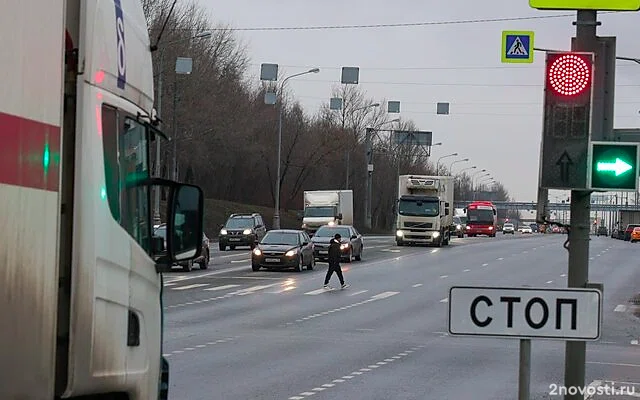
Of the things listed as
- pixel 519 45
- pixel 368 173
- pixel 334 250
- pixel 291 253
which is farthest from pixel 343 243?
pixel 368 173

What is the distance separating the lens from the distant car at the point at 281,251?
131ft

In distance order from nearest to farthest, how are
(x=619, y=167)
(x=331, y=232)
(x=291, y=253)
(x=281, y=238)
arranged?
(x=619, y=167) < (x=291, y=253) < (x=281, y=238) < (x=331, y=232)

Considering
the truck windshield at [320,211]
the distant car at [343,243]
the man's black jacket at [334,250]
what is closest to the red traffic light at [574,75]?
the man's black jacket at [334,250]

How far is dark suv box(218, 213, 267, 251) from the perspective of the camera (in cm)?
5525

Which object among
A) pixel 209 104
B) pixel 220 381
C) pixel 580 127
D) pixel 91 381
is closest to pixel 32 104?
pixel 91 381

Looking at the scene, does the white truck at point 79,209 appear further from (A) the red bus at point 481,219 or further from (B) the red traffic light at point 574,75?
(A) the red bus at point 481,219

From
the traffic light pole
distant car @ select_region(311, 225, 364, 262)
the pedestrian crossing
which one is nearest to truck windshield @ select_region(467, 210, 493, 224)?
distant car @ select_region(311, 225, 364, 262)

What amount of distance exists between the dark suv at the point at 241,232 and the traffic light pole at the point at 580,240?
45863mm

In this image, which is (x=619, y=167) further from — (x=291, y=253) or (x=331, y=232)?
(x=331, y=232)

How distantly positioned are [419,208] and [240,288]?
31.7m

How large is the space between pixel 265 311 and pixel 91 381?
20.7 metres

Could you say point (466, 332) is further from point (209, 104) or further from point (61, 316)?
point (209, 104)

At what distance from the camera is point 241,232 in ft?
181

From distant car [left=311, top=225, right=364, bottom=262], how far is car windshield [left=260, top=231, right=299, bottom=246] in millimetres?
6059
